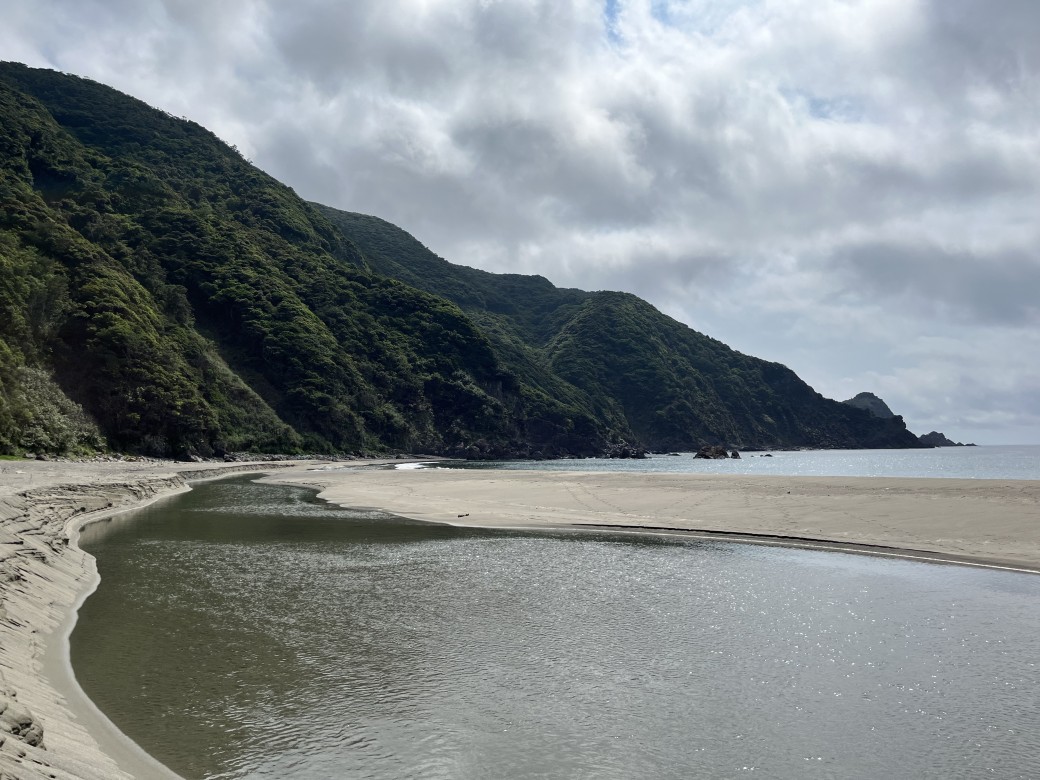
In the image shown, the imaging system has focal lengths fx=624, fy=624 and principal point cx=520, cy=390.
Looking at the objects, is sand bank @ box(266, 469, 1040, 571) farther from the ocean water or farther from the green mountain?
the green mountain

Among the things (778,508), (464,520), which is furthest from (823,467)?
(464,520)

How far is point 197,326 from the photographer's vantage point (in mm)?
118938

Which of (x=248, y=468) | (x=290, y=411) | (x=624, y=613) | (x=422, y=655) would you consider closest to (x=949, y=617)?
(x=624, y=613)

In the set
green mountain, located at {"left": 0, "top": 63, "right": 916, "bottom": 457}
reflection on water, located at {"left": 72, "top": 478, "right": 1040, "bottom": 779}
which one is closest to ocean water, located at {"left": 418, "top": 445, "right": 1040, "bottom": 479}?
green mountain, located at {"left": 0, "top": 63, "right": 916, "bottom": 457}

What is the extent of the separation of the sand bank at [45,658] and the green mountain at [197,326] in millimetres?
42652

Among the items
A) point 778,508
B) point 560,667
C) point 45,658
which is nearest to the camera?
point 45,658

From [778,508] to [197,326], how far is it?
114 meters

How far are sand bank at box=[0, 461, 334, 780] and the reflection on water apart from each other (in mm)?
452

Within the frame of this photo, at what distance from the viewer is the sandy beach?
8.37 m

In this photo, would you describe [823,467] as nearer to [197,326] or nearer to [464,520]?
[464,520]

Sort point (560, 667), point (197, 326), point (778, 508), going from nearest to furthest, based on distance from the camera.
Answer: point (560, 667) < point (778, 508) < point (197, 326)

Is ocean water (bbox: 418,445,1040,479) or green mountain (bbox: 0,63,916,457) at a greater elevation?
green mountain (bbox: 0,63,916,457)

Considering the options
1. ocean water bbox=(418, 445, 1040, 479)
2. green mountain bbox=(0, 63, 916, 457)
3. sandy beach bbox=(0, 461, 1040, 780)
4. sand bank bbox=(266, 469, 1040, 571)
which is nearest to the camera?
sandy beach bbox=(0, 461, 1040, 780)

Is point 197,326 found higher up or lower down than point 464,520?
higher up
